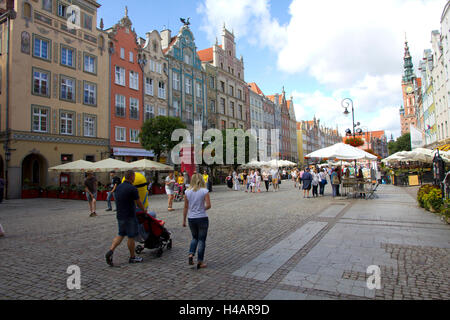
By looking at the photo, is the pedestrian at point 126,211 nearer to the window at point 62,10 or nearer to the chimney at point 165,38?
the window at point 62,10

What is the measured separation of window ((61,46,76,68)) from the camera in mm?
24587

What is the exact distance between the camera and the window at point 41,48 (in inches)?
887

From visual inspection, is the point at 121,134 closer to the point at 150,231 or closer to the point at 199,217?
the point at 150,231

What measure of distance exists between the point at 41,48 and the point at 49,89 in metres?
3.22

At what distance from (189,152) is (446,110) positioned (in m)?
28.6

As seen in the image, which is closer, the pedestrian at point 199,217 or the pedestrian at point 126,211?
the pedestrian at point 199,217

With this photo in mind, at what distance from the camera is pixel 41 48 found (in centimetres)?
2300

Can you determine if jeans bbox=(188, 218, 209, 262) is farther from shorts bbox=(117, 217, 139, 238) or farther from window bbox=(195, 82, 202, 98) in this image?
window bbox=(195, 82, 202, 98)

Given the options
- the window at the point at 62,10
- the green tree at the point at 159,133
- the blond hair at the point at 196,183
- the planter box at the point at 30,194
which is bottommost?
the planter box at the point at 30,194

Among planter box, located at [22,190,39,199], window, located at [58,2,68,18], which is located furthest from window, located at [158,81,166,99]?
planter box, located at [22,190,39,199]

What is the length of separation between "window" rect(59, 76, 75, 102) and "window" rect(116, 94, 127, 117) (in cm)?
474

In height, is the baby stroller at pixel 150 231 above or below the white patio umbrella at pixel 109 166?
below

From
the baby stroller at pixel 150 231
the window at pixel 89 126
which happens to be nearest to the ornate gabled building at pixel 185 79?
the window at pixel 89 126

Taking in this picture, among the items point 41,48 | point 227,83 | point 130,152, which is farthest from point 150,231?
point 227,83
